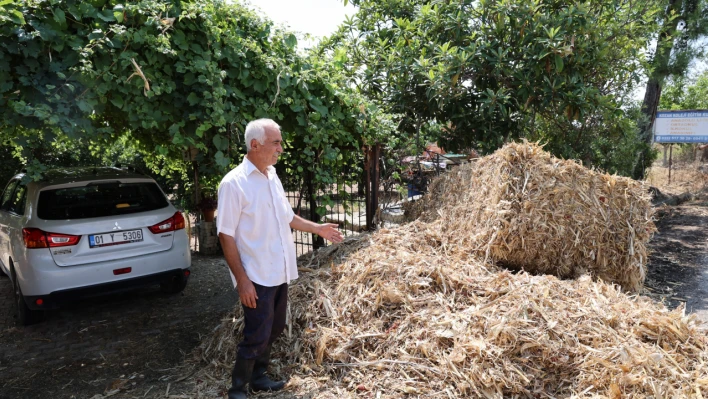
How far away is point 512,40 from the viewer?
7.31 meters

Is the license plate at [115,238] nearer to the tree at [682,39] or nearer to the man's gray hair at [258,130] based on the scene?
the man's gray hair at [258,130]

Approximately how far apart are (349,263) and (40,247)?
311 centimetres

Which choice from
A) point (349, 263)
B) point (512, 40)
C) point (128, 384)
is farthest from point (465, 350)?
point (512, 40)

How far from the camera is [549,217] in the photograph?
471 cm

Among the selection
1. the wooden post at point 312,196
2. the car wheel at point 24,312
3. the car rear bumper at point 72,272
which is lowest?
the car wheel at point 24,312

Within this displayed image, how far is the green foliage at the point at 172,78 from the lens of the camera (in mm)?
3664

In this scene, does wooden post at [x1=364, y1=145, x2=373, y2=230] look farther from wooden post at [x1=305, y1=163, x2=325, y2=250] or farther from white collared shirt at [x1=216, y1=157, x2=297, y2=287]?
white collared shirt at [x1=216, y1=157, x2=297, y2=287]

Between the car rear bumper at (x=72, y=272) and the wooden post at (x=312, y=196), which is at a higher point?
the wooden post at (x=312, y=196)

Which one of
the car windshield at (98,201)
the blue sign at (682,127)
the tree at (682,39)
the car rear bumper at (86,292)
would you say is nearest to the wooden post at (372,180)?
the car windshield at (98,201)

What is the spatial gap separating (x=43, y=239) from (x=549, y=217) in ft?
16.8

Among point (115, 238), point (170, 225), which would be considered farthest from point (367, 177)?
point (115, 238)

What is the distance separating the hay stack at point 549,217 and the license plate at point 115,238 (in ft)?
11.1

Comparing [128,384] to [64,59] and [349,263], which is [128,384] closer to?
[349,263]

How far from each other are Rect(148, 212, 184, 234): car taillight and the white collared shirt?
2554 millimetres
